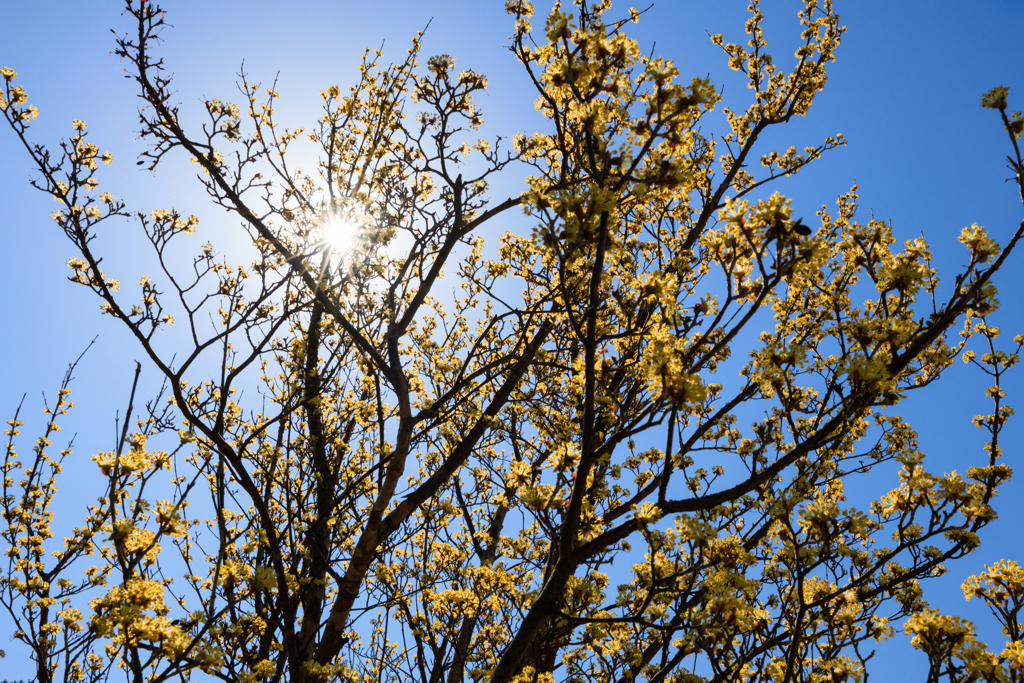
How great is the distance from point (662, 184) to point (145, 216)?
4658 millimetres

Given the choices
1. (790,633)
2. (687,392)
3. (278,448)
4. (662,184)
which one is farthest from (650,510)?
(278,448)

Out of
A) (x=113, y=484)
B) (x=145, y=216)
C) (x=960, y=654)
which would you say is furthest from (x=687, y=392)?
(x=145, y=216)

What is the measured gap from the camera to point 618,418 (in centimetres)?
498

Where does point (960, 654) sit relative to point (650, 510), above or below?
below

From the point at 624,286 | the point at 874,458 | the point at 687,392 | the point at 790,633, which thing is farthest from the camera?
the point at 624,286

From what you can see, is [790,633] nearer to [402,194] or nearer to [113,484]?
[113,484]

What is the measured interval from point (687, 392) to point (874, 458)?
3389 millimetres

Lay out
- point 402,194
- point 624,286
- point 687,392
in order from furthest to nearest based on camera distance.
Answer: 1. point 624,286
2. point 402,194
3. point 687,392

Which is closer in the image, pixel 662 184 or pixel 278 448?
pixel 662 184

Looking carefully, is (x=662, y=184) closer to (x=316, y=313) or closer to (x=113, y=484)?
(x=113, y=484)

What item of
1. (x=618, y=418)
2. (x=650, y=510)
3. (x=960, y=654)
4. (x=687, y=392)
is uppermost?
(x=618, y=418)

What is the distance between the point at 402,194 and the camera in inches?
233

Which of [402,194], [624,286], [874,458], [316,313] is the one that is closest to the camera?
[874,458]

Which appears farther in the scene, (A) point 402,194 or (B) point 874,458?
(A) point 402,194
